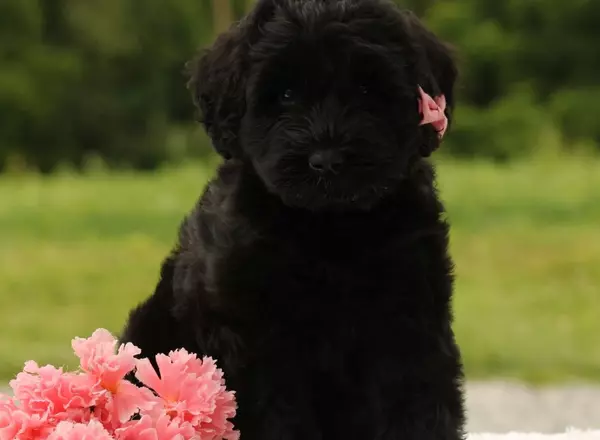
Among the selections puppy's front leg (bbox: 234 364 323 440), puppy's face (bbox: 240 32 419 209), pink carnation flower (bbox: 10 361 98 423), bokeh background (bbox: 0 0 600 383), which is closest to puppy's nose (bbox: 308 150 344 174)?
puppy's face (bbox: 240 32 419 209)

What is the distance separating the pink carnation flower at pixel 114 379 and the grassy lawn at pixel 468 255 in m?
1.63

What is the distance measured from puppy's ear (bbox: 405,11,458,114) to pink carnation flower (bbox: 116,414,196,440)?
0.68 metres

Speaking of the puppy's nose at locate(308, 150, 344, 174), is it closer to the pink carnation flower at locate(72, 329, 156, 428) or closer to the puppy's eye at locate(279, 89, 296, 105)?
the puppy's eye at locate(279, 89, 296, 105)

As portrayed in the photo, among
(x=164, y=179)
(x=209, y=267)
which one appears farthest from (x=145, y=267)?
(x=209, y=267)

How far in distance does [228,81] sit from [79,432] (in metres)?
0.61

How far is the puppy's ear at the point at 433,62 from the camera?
1512mm

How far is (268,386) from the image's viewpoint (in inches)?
60.1

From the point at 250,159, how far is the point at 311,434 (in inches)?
18.8

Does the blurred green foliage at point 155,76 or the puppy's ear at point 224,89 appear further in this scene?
the blurred green foliage at point 155,76

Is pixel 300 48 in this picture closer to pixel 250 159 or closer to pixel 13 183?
pixel 250 159

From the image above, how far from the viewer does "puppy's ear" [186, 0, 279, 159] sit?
4.94ft

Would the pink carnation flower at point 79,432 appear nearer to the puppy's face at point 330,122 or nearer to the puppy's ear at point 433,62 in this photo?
the puppy's face at point 330,122

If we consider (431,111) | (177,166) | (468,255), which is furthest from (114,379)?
(468,255)

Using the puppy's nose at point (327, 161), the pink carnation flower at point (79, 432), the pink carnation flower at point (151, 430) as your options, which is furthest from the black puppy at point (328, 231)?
the pink carnation flower at point (79, 432)
